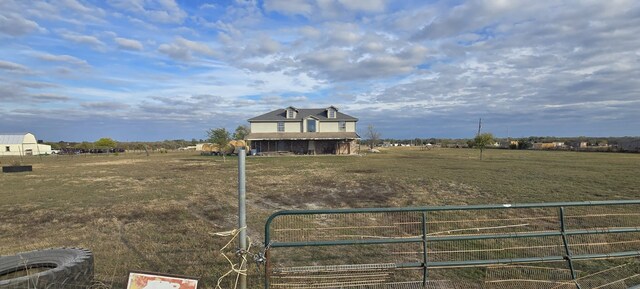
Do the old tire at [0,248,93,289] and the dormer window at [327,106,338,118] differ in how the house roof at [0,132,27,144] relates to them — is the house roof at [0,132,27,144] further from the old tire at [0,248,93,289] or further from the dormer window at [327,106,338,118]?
the old tire at [0,248,93,289]

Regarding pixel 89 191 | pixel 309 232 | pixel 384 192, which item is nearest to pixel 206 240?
pixel 309 232

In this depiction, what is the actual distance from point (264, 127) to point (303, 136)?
20.3 feet

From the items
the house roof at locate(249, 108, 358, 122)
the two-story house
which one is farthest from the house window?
the house roof at locate(249, 108, 358, 122)

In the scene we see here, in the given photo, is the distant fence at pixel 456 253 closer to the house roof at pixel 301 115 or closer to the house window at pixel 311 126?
the house window at pixel 311 126

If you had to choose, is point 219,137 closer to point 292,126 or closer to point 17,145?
point 292,126

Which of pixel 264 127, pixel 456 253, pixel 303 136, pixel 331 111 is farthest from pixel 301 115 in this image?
pixel 456 253

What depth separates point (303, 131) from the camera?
51.2 metres

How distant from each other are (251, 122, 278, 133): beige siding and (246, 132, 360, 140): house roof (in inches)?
24.8

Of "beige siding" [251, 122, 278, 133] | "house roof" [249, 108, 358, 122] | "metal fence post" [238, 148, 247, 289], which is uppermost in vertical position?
"house roof" [249, 108, 358, 122]

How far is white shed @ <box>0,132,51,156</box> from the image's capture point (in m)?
81.6

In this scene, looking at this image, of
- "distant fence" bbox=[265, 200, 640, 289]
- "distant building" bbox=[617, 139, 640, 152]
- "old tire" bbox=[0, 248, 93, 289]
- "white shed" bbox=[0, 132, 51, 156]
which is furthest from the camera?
"white shed" bbox=[0, 132, 51, 156]

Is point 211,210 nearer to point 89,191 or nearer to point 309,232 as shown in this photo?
point 309,232

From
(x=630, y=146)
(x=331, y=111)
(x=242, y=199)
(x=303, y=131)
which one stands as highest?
(x=331, y=111)

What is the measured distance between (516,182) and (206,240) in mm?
15483
